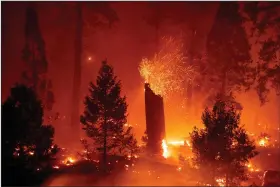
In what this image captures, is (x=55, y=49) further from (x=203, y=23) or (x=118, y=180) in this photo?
(x=118, y=180)

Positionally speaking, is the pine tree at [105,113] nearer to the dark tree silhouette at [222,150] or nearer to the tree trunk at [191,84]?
the dark tree silhouette at [222,150]

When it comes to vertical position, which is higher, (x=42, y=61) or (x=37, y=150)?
(x=42, y=61)

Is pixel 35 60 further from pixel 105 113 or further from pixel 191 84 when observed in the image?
pixel 105 113

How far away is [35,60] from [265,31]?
31.0m

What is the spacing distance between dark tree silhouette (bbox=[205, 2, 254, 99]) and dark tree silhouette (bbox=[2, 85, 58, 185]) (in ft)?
82.9

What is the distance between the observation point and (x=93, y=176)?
79.4 ft

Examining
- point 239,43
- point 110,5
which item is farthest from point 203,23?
point 110,5

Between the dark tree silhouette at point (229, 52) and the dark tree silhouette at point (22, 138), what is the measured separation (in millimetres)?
25269

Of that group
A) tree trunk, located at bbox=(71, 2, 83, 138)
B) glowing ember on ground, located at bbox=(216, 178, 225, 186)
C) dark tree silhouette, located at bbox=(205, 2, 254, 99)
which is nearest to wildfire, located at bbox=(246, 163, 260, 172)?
glowing ember on ground, located at bbox=(216, 178, 225, 186)

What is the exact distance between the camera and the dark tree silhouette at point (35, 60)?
4559 cm

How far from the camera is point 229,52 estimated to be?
42.4 m

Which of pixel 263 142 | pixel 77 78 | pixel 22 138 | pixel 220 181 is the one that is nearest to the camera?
pixel 220 181

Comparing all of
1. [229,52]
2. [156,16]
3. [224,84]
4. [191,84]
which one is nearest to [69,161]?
[224,84]

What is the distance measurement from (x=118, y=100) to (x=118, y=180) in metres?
5.90
